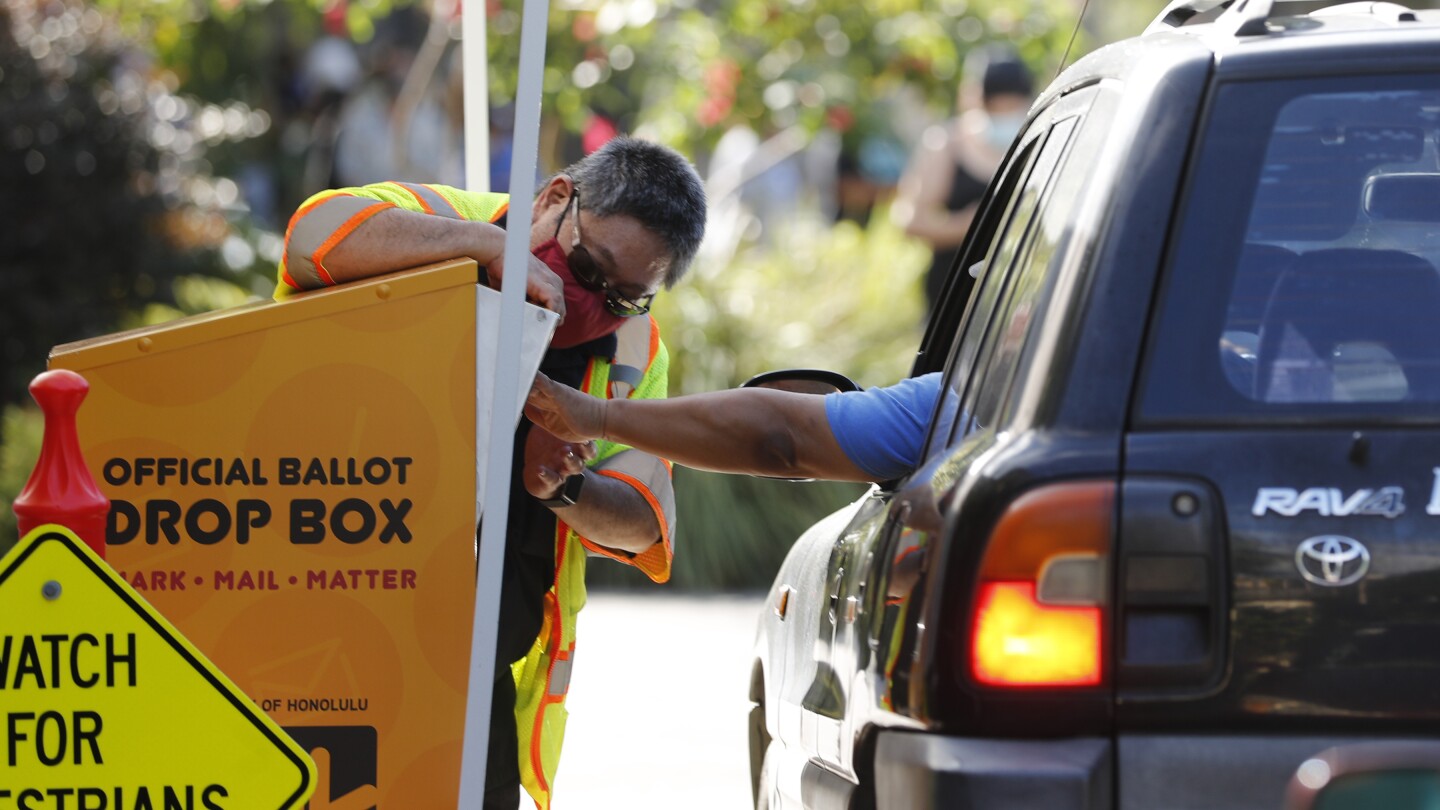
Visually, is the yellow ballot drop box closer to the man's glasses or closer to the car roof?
the man's glasses

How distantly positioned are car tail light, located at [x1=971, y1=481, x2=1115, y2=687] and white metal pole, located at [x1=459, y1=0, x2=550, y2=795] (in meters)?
0.96

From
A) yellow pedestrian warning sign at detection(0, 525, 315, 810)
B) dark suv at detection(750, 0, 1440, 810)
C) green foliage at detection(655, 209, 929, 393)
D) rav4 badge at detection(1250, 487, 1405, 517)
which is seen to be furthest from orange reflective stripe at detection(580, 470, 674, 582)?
green foliage at detection(655, 209, 929, 393)

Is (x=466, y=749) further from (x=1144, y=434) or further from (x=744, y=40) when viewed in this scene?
(x=744, y=40)

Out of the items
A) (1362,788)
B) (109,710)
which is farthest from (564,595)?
(1362,788)

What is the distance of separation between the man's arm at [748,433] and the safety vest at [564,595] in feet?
2.47

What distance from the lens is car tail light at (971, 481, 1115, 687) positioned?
2.63 meters

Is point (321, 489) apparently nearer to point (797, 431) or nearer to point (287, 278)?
point (287, 278)

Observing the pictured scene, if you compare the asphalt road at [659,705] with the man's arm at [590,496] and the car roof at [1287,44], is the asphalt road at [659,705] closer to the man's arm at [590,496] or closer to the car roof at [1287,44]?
the man's arm at [590,496]

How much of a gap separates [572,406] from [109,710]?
3.06ft

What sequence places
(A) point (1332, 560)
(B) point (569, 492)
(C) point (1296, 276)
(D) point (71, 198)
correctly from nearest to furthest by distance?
(A) point (1332, 560), (C) point (1296, 276), (B) point (569, 492), (D) point (71, 198)

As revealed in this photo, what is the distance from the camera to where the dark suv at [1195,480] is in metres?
2.59

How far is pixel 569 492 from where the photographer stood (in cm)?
416

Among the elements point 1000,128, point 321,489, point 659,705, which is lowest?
point 659,705

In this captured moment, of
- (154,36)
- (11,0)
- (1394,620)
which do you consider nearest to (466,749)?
(1394,620)
